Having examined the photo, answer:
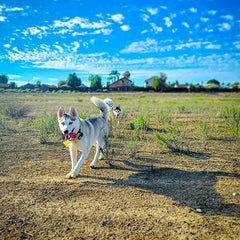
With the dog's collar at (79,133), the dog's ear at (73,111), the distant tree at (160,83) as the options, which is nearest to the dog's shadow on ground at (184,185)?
the dog's collar at (79,133)

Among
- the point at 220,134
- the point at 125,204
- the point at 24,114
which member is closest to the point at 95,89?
the point at 24,114

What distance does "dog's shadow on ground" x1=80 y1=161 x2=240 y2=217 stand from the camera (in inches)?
122

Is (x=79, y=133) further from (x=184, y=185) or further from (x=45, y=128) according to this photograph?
(x=45, y=128)

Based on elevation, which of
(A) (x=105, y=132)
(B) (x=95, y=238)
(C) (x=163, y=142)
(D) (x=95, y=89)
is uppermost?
(D) (x=95, y=89)

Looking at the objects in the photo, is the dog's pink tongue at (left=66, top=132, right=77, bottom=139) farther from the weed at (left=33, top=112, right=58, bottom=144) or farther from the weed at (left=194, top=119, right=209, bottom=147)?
the weed at (left=194, top=119, right=209, bottom=147)

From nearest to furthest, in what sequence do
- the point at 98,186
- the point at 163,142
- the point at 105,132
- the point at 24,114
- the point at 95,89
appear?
1. the point at 98,186
2. the point at 105,132
3. the point at 163,142
4. the point at 24,114
5. the point at 95,89

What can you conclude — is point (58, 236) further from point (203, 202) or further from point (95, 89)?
point (95, 89)

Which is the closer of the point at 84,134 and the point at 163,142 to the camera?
the point at 84,134

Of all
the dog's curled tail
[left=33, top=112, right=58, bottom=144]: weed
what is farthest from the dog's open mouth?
[left=33, top=112, right=58, bottom=144]: weed

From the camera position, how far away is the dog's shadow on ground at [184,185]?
10.2 ft

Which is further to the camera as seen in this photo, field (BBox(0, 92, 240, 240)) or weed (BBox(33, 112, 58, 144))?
weed (BBox(33, 112, 58, 144))

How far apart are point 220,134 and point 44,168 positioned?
23.3 feet

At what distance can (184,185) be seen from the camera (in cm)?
382

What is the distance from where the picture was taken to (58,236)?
8.18ft
